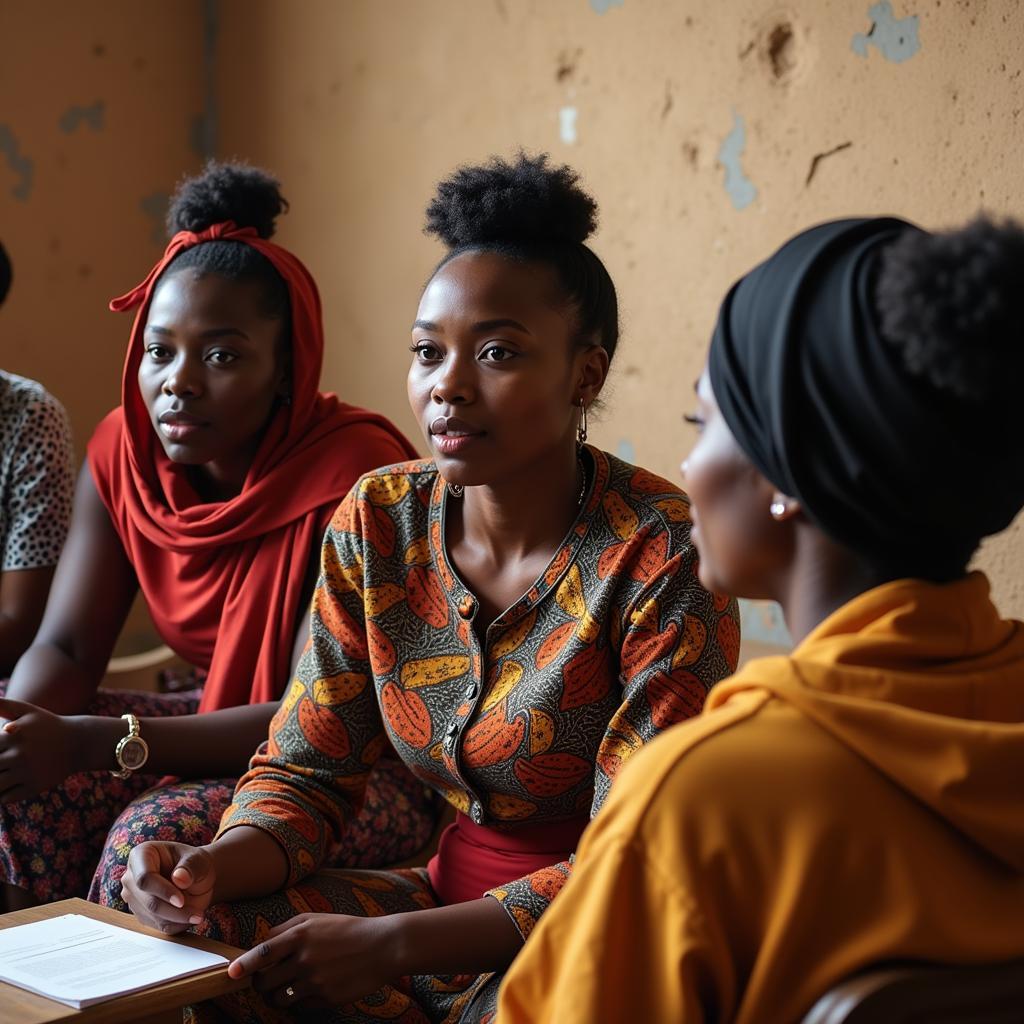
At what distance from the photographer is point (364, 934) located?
143 cm

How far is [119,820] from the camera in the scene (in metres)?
1.84

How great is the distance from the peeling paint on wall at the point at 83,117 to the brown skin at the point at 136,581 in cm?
162

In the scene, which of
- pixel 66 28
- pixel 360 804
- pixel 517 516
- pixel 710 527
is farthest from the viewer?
pixel 66 28

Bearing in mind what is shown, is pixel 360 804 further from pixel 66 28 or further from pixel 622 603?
pixel 66 28

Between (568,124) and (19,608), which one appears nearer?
(19,608)

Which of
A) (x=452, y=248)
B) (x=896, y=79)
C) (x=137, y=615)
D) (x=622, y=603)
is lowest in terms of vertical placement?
(x=137, y=615)

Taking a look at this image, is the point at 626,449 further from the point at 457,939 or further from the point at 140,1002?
the point at 140,1002

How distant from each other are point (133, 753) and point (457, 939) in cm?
74

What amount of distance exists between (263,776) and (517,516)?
0.50m

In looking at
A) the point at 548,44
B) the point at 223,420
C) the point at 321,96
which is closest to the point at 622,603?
the point at 223,420

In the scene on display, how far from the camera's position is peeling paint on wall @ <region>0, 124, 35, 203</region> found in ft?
11.5

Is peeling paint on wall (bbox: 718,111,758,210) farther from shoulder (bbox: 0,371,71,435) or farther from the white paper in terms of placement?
the white paper

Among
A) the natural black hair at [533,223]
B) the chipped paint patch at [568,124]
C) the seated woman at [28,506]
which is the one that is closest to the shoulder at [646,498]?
the natural black hair at [533,223]

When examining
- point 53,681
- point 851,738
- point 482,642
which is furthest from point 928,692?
point 53,681
